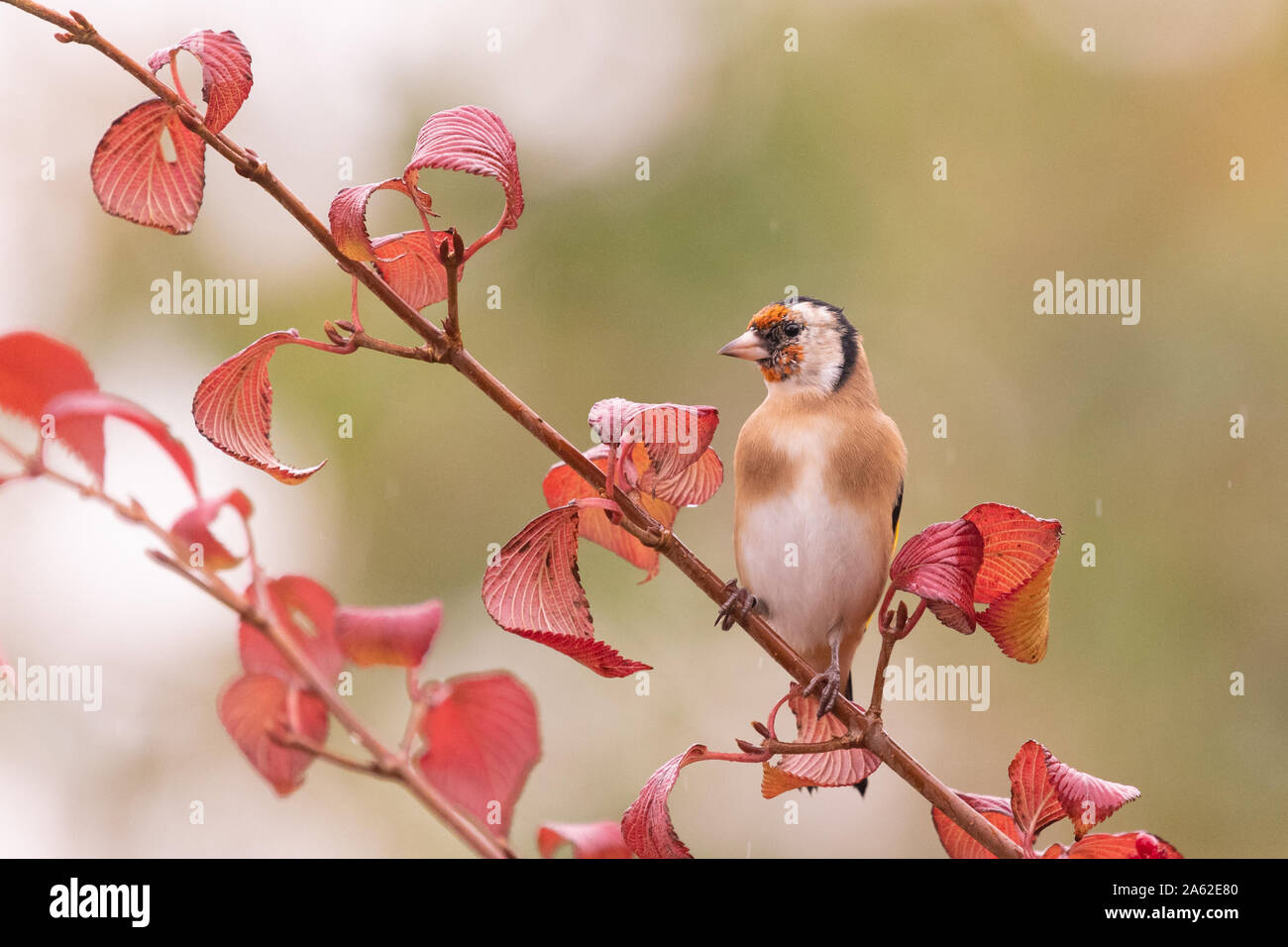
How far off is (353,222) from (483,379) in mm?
108

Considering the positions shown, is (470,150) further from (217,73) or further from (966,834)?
(966,834)

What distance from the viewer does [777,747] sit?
0.73 metres

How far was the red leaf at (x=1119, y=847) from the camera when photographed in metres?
0.68

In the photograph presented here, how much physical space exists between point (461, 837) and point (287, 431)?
2.87 meters

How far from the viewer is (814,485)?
1779 mm

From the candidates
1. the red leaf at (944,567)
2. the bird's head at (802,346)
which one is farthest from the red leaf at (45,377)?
the bird's head at (802,346)

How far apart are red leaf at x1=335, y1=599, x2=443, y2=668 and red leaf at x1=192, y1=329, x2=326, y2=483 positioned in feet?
0.31

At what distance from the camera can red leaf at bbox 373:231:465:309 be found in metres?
0.75

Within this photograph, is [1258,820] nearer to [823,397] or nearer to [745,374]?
[745,374]

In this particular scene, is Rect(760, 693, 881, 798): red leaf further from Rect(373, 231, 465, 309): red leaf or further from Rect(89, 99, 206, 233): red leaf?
Rect(89, 99, 206, 233): red leaf

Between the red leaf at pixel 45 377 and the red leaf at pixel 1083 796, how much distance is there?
548mm

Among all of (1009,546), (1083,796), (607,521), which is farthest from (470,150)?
(1083,796)

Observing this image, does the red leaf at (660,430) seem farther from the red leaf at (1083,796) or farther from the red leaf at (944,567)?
the red leaf at (1083,796)
